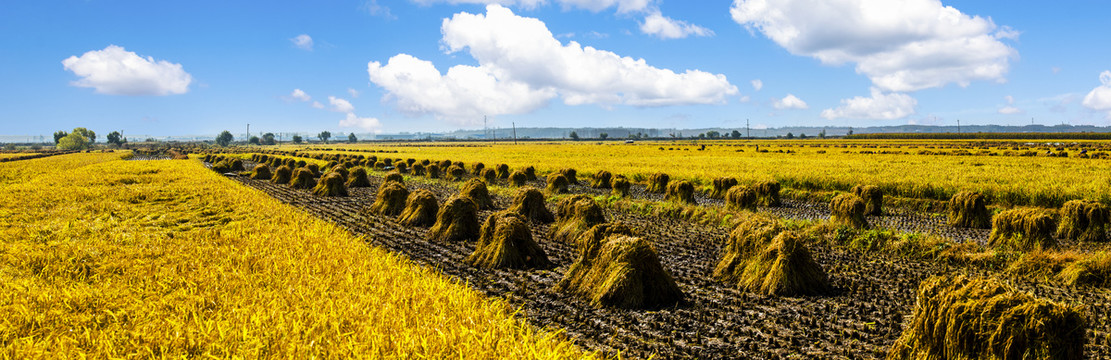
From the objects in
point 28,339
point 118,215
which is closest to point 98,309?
point 28,339

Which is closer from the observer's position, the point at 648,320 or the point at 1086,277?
the point at 648,320

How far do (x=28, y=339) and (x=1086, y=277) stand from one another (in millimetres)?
13396

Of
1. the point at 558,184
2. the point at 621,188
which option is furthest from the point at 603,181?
the point at 621,188

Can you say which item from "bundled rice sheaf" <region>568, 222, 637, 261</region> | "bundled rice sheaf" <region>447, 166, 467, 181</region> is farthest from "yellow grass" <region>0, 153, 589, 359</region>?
"bundled rice sheaf" <region>447, 166, 467, 181</region>

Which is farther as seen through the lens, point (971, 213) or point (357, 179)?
point (357, 179)

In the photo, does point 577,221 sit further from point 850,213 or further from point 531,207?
point 850,213

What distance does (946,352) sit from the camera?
15.7 ft

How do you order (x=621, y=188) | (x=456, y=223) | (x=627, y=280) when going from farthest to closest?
(x=621, y=188)
(x=456, y=223)
(x=627, y=280)

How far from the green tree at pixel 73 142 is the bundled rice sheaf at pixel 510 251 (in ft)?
575

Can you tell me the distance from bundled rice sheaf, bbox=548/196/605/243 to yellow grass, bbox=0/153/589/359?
4038 mm

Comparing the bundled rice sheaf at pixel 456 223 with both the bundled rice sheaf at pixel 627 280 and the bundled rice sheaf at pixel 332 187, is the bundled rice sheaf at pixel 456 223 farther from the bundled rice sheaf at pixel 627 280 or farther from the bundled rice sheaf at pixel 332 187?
the bundled rice sheaf at pixel 332 187

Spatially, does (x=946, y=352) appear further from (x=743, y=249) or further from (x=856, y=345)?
(x=743, y=249)

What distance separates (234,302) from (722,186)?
680 inches

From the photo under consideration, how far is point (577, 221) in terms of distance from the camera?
11.8 metres
